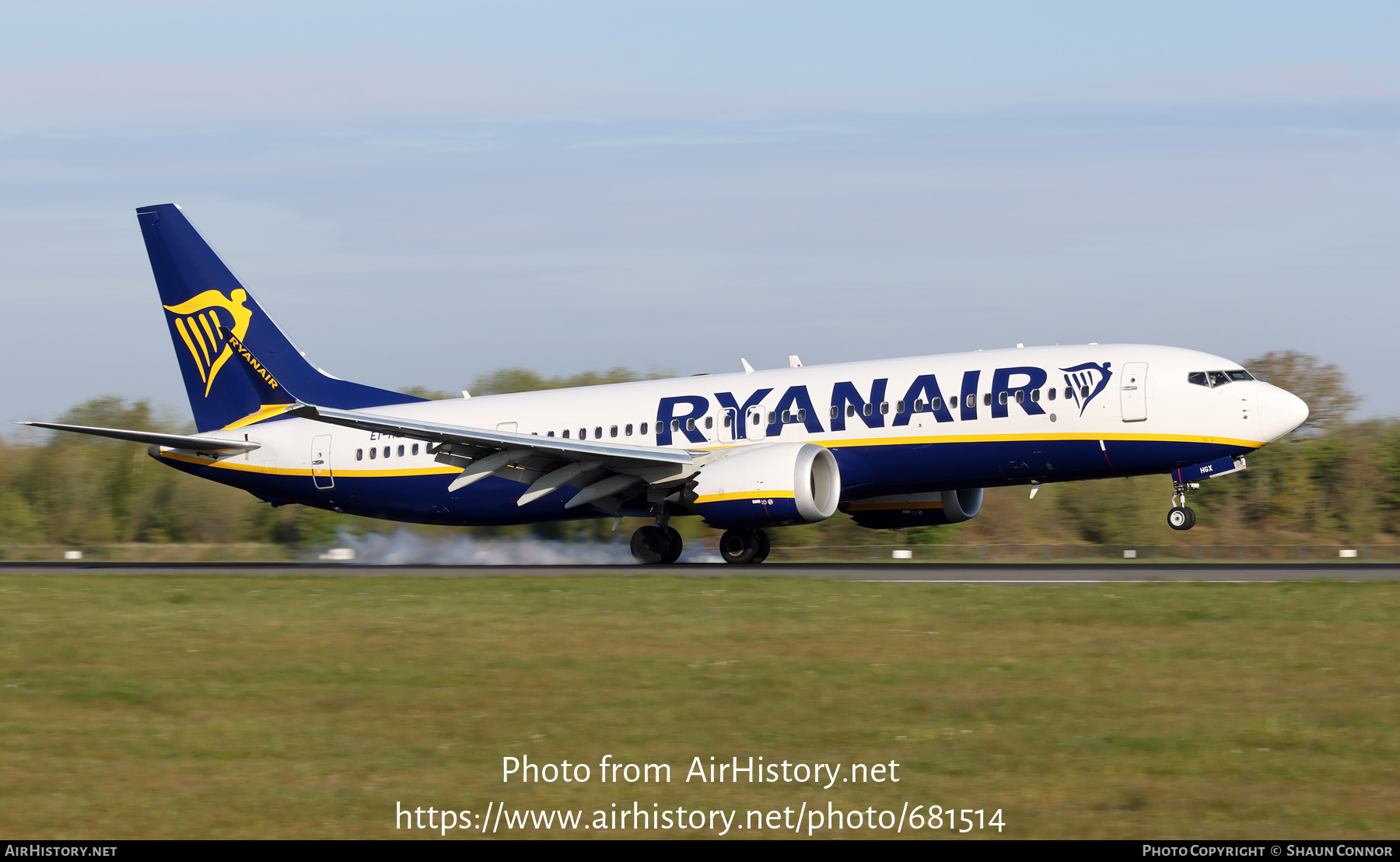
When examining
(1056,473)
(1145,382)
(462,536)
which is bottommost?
(462,536)

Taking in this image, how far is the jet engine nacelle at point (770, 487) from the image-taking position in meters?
26.8

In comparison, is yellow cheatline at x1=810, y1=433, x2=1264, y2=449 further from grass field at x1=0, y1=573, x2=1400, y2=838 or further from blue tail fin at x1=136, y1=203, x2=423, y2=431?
blue tail fin at x1=136, y1=203, x2=423, y2=431

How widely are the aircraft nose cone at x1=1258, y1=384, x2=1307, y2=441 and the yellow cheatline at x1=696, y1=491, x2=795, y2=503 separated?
9.06 metres

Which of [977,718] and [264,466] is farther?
[264,466]

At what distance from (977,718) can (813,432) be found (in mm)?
17722

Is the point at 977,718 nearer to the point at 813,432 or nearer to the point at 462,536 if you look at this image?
the point at 813,432

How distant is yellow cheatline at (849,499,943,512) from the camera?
102 feet

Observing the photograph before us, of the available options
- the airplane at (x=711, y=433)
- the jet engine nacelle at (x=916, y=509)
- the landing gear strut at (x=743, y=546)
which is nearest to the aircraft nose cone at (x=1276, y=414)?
the airplane at (x=711, y=433)

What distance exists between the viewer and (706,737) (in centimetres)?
1066

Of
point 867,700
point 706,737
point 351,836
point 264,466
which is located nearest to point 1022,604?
point 867,700

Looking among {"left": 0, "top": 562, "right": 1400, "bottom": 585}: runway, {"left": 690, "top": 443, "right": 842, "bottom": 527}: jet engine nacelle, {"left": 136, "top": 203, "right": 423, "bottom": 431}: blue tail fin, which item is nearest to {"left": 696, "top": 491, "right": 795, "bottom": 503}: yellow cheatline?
{"left": 690, "top": 443, "right": 842, "bottom": 527}: jet engine nacelle

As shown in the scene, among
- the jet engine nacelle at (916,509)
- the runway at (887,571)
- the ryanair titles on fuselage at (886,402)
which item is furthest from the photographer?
the jet engine nacelle at (916,509)

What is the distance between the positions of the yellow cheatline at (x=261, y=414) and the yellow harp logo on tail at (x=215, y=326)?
1.38 m

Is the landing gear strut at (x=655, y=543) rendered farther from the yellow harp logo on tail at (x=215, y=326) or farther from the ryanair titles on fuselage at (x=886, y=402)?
the yellow harp logo on tail at (x=215, y=326)
